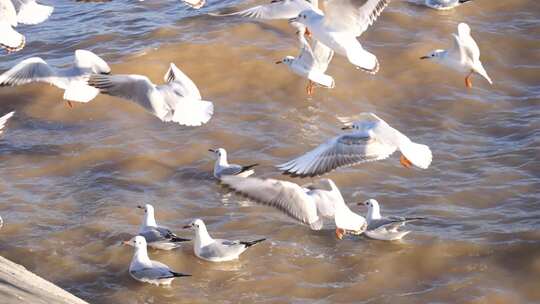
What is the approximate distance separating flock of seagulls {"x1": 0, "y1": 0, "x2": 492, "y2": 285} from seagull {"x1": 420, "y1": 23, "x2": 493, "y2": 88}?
0.01 m

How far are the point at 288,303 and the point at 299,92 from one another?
5145mm

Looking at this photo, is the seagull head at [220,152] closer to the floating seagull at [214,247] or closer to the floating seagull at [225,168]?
the floating seagull at [225,168]

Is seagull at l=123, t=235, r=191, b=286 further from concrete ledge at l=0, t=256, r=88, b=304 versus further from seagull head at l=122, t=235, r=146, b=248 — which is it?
concrete ledge at l=0, t=256, r=88, b=304

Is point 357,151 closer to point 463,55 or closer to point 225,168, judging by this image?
point 225,168

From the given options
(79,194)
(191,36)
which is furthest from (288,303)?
(191,36)

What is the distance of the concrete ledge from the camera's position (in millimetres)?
6215

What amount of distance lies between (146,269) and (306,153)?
243 cm

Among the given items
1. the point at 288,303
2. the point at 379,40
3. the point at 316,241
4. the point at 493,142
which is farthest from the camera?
the point at 379,40

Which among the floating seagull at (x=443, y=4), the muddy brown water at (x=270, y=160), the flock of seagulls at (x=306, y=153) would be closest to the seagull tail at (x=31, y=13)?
the flock of seagulls at (x=306, y=153)

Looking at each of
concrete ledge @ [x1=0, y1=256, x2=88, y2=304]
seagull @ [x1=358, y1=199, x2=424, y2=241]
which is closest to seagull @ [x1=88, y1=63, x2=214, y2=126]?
seagull @ [x1=358, y1=199, x2=424, y2=241]

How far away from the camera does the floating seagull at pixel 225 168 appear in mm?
11109

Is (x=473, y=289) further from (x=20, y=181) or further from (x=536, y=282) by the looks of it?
(x=20, y=181)

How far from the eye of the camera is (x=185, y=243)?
995 cm

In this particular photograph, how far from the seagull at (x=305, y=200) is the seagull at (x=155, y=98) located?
4.56 feet
